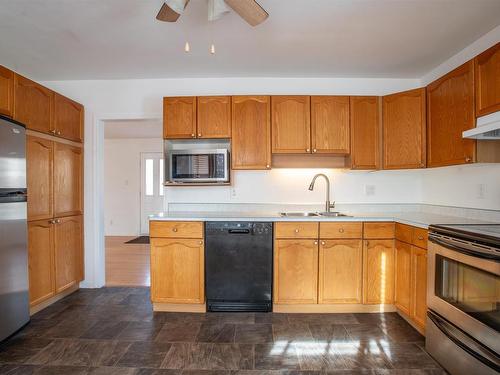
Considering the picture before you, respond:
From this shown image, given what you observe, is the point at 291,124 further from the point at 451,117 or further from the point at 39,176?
the point at 39,176

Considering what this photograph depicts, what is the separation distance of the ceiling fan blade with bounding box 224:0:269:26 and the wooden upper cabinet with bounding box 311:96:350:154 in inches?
45.8

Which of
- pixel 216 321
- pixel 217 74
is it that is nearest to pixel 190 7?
pixel 217 74

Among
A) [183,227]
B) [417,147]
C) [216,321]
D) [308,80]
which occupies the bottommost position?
[216,321]

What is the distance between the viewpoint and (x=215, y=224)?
93.9 inches

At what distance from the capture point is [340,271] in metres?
2.36

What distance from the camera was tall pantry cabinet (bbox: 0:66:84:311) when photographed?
2252mm

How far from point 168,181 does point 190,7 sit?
1.53 meters

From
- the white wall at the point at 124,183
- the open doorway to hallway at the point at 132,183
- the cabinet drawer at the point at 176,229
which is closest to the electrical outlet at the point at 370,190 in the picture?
the cabinet drawer at the point at 176,229

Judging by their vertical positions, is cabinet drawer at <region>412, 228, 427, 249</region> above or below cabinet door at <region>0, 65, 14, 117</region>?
below

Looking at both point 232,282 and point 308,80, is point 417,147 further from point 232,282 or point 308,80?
point 232,282

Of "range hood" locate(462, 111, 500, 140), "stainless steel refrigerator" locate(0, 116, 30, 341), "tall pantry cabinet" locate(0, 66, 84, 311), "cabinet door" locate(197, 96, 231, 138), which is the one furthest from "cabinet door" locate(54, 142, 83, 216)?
"range hood" locate(462, 111, 500, 140)

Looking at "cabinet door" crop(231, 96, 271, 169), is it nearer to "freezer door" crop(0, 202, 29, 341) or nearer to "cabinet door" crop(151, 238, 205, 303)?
"cabinet door" crop(151, 238, 205, 303)

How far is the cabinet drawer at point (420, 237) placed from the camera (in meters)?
1.96

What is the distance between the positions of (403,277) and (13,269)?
3109 millimetres
